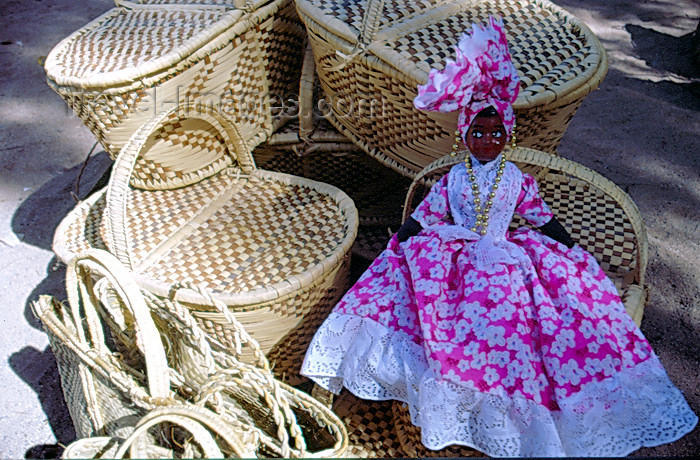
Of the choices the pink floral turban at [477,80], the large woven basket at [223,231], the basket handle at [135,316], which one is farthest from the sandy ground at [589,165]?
the pink floral turban at [477,80]

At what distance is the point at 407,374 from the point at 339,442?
190mm

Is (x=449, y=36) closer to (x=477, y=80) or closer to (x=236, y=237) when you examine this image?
(x=477, y=80)

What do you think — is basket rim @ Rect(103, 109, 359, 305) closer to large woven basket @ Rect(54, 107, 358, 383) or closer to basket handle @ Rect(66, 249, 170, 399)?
large woven basket @ Rect(54, 107, 358, 383)

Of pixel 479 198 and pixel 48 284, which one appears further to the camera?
pixel 48 284

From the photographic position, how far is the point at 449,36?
1.63m

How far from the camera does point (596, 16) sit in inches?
135

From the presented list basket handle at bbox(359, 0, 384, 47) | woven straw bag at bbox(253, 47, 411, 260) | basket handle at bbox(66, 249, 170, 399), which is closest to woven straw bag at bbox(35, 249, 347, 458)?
basket handle at bbox(66, 249, 170, 399)

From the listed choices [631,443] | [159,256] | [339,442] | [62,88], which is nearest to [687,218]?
[631,443]

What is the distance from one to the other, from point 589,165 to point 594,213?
0.80 metres

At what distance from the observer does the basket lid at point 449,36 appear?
58.9 inches

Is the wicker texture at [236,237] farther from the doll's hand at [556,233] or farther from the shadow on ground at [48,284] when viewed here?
the doll's hand at [556,233]

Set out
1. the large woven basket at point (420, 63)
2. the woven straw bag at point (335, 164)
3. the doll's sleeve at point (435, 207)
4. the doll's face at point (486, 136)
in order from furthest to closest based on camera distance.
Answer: the woven straw bag at point (335, 164)
the large woven basket at point (420, 63)
the doll's sleeve at point (435, 207)
the doll's face at point (486, 136)

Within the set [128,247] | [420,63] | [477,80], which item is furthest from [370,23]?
[128,247]

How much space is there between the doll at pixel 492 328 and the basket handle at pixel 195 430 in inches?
11.9
